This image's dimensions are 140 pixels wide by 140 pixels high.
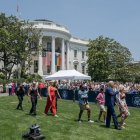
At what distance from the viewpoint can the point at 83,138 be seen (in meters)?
14.2

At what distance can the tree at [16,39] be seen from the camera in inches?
2250

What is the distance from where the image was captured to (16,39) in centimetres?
5756

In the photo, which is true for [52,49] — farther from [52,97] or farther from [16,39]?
[52,97]

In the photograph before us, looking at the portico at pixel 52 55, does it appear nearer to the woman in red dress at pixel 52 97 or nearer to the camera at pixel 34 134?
the woman in red dress at pixel 52 97

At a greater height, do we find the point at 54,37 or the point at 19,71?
the point at 54,37

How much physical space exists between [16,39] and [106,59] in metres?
20.8

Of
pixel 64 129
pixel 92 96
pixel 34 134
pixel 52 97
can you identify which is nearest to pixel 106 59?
pixel 92 96

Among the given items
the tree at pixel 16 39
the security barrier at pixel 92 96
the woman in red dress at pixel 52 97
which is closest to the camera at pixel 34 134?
the woman in red dress at pixel 52 97

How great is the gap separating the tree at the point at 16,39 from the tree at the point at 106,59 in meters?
13.9

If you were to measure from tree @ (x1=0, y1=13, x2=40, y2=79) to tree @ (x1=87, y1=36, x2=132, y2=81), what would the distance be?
13944 mm

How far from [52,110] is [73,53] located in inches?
2912

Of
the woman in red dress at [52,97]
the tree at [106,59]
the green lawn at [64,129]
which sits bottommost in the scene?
→ the green lawn at [64,129]

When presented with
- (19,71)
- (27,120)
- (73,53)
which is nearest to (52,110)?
(27,120)

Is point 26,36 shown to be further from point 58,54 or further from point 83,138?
point 83,138
